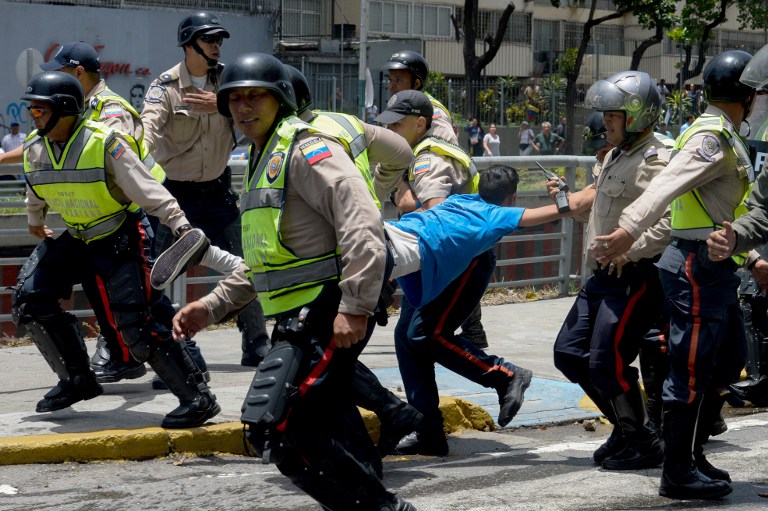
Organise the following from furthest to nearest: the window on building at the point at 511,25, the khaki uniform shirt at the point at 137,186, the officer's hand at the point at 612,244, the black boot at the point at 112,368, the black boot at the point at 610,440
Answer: the window on building at the point at 511,25 → the black boot at the point at 112,368 → the khaki uniform shirt at the point at 137,186 → the black boot at the point at 610,440 → the officer's hand at the point at 612,244

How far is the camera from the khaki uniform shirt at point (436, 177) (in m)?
7.31

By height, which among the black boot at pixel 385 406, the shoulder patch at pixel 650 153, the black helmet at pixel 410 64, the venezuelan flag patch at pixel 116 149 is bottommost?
the black boot at pixel 385 406

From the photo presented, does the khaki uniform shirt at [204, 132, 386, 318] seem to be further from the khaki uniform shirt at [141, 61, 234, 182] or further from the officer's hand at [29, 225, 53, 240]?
the khaki uniform shirt at [141, 61, 234, 182]

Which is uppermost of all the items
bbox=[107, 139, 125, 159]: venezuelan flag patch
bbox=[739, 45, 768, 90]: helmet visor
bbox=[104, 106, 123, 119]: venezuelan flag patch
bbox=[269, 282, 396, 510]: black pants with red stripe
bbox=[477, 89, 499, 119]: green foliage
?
bbox=[739, 45, 768, 90]: helmet visor

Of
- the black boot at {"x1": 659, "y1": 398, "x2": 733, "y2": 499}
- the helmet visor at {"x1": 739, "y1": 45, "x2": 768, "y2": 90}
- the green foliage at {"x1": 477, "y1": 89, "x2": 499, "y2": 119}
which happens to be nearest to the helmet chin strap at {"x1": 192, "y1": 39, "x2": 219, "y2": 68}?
the helmet visor at {"x1": 739, "y1": 45, "x2": 768, "y2": 90}

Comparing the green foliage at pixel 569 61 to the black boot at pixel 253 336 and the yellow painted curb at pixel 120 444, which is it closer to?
the black boot at pixel 253 336

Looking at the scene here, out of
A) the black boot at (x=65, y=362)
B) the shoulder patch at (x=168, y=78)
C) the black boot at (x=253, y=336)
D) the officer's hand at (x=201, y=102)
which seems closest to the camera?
the black boot at (x=65, y=362)

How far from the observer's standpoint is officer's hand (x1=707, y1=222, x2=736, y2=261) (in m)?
4.94

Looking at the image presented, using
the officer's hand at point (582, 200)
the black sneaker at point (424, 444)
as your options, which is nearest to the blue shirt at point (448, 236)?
the officer's hand at point (582, 200)

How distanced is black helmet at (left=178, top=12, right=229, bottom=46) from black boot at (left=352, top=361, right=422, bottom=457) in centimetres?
290

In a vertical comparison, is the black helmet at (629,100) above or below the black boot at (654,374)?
above

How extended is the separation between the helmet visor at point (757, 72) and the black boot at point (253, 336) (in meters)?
3.99

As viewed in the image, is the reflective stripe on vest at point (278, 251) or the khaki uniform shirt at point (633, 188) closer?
the reflective stripe on vest at point (278, 251)

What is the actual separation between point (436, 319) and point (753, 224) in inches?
74.5
